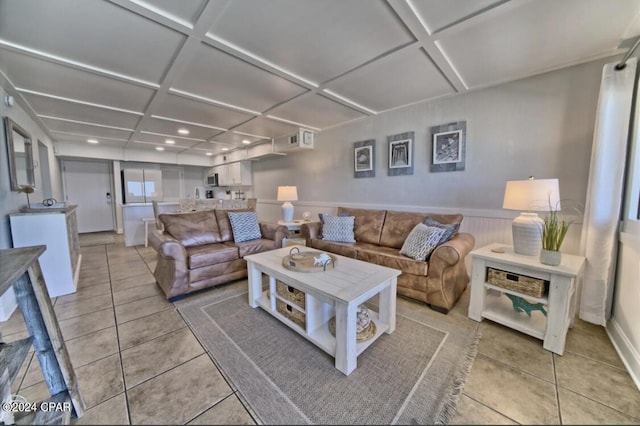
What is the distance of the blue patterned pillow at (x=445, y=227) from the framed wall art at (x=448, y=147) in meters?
0.71

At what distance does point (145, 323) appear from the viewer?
2.01 meters

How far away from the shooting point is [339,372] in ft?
4.81

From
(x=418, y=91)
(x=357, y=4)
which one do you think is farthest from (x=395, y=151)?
(x=357, y=4)

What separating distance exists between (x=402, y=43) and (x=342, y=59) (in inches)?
19.3

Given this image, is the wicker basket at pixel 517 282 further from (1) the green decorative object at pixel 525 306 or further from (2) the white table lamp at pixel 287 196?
(2) the white table lamp at pixel 287 196

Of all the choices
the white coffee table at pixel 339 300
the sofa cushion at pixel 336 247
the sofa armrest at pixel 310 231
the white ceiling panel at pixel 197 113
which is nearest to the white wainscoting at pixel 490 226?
the sofa cushion at pixel 336 247

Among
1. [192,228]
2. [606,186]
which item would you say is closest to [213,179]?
[192,228]

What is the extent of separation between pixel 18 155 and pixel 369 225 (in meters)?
4.24

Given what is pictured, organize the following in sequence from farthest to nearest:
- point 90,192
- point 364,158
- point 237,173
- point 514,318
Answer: point 90,192 → point 237,173 → point 364,158 → point 514,318

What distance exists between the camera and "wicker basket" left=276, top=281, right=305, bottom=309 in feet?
6.00

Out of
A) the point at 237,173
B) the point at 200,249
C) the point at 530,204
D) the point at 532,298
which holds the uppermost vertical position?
the point at 237,173

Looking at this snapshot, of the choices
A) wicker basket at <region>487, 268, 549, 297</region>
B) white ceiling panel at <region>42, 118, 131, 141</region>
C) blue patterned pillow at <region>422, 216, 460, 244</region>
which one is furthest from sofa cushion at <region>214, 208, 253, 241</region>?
wicker basket at <region>487, 268, 549, 297</region>

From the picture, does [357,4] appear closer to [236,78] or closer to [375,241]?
[236,78]

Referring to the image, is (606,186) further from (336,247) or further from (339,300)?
(336,247)
